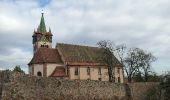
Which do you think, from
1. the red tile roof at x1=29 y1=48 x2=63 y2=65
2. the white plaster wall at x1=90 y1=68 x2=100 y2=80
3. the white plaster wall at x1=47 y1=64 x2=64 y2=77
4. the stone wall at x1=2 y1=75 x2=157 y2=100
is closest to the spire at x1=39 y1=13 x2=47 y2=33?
the red tile roof at x1=29 y1=48 x2=63 y2=65

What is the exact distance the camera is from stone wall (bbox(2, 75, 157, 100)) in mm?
32506

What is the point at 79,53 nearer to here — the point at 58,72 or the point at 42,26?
the point at 58,72

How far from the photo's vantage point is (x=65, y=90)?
38062mm

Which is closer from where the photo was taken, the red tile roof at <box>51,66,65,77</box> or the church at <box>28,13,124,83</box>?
the red tile roof at <box>51,66,65,77</box>

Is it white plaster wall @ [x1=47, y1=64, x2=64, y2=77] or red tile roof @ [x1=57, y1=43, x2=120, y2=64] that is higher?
red tile roof @ [x1=57, y1=43, x2=120, y2=64]

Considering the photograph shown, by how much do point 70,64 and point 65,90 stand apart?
1308 inches

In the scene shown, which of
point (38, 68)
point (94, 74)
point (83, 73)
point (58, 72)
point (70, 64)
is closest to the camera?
point (58, 72)

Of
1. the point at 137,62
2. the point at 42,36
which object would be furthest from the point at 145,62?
the point at 42,36

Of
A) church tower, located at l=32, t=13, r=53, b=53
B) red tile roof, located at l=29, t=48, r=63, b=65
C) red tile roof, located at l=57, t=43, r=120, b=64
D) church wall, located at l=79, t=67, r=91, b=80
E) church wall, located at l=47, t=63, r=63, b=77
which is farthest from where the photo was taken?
church tower, located at l=32, t=13, r=53, b=53

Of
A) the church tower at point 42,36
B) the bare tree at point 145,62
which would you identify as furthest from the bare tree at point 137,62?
the church tower at point 42,36

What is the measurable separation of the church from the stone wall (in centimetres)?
2143

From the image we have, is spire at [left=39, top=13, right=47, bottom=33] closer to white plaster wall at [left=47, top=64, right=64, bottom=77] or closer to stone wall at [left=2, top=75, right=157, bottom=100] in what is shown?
white plaster wall at [left=47, top=64, right=64, bottom=77]

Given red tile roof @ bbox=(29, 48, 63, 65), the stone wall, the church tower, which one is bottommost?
the stone wall

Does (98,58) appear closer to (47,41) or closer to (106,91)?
(106,91)
